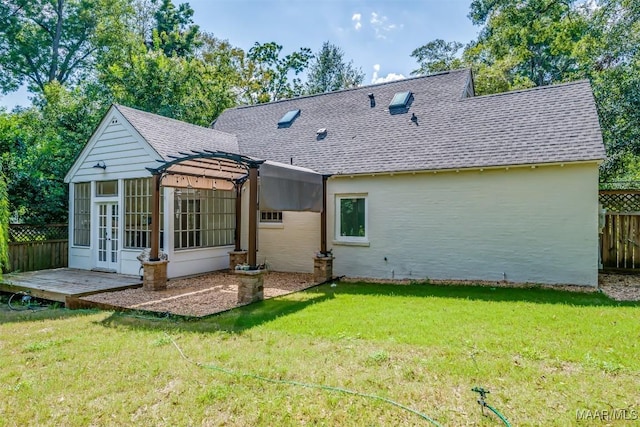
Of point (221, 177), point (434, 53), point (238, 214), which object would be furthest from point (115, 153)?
point (434, 53)

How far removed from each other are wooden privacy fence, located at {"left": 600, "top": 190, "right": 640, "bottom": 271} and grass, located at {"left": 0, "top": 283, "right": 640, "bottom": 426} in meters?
5.21

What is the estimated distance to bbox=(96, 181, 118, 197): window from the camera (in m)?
11.3

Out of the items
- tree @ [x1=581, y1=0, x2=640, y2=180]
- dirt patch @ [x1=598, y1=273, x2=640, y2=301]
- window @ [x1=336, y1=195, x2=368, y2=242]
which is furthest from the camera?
tree @ [x1=581, y1=0, x2=640, y2=180]

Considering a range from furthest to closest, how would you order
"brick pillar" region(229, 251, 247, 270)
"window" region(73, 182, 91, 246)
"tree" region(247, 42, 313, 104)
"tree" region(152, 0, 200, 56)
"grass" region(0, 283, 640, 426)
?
1. "tree" region(152, 0, 200, 56)
2. "tree" region(247, 42, 313, 104)
3. "window" region(73, 182, 91, 246)
4. "brick pillar" region(229, 251, 247, 270)
5. "grass" region(0, 283, 640, 426)

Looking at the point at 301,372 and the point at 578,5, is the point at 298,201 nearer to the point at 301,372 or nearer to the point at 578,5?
the point at 301,372

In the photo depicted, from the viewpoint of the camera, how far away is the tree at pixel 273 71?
26925 millimetres

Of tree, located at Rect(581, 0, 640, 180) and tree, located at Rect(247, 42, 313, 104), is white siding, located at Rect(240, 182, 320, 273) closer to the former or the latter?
tree, located at Rect(581, 0, 640, 180)

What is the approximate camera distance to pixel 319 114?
14.7 m

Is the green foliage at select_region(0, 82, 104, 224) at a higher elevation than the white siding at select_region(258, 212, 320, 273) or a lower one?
higher

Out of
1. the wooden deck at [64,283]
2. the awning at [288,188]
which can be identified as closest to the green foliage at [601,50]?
the awning at [288,188]

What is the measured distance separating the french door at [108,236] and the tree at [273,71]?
17.8 m

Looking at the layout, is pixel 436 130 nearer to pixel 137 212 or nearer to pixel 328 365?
pixel 328 365

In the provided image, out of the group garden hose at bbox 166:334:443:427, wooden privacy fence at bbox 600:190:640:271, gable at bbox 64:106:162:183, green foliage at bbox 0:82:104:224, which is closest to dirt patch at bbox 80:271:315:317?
garden hose at bbox 166:334:443:427

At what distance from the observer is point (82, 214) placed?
1214 centimetres
